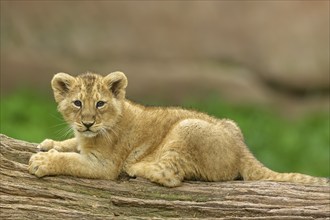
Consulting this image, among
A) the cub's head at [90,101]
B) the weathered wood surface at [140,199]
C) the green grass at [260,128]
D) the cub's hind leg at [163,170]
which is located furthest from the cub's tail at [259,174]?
the green grass at [260,128]

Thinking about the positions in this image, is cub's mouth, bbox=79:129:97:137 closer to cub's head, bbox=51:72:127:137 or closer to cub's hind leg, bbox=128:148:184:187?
cub's head, bbox=51:72:127:137

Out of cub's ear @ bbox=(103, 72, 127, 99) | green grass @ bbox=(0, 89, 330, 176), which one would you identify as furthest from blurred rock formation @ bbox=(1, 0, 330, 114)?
cub's ear @ bbox=(103, 72, 127, 99)

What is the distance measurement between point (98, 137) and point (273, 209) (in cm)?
177

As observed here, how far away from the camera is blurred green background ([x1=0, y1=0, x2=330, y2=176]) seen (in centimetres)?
1825

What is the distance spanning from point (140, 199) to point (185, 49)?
9602 mm

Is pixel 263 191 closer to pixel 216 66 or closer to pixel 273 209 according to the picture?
pixel 273 209

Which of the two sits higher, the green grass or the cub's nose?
the green grass

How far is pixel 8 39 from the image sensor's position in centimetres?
1830

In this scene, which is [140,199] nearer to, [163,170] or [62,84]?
[163,170]

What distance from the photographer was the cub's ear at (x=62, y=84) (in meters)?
9.41

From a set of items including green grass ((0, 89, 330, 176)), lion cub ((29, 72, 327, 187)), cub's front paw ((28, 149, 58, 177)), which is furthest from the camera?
green grass ((0, 89, 330, 176))

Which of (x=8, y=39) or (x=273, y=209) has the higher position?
(x=8, y=39)

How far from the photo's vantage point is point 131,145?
957 centimetres

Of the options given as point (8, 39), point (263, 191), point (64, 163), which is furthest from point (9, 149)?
point (8, 39)
